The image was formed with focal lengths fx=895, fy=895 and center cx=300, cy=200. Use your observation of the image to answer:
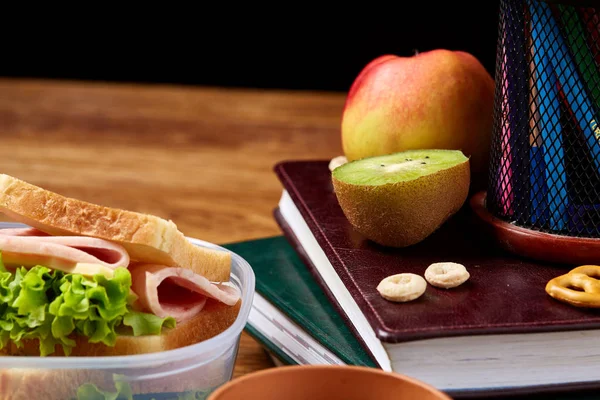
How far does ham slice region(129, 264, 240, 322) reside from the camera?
668 mm

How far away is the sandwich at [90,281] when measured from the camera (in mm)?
641

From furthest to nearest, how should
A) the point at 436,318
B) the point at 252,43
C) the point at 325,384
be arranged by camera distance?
the point at 252,43, the point at 436,318, the point at 325,384

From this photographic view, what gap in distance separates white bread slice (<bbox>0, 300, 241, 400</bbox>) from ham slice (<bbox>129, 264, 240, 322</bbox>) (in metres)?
0.01

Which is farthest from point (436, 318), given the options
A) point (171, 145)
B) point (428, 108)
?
point (171, 145)

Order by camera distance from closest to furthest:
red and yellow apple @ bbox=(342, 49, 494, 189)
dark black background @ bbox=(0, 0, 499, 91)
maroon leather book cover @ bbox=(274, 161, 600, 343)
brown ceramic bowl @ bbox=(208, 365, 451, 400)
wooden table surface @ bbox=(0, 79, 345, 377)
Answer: brown ceramic bowl @ bbox=(208, 365, 451, 400)
maroon leather book cover @ bbox=(274, 161, 600, 343)
red and yellow apple @ bbox=(342, 49, 494, 189)
wooden table surface @ bbox=(0, 79, 345, 377)
dark black background @ bbox=(0, 0, 499, 91)

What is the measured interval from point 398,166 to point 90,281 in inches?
13.0

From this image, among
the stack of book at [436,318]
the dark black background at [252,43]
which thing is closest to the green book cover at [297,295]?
the stack of book at [436,318]

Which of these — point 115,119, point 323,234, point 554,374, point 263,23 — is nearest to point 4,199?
point 323,234

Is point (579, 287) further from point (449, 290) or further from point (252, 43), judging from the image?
point (252, 43)

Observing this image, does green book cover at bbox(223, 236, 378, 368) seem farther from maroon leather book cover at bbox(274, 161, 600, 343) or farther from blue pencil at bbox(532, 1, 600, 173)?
blue pencil at bbox(532, 1, 600, 173)

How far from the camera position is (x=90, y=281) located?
645mm

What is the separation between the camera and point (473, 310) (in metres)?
0.69

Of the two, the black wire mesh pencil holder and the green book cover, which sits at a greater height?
the black wire mesh pencil holder

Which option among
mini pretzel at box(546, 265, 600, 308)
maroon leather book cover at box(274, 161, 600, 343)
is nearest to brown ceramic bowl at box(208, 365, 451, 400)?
maroon leather book cover at box(274, 161, 600, 343)
